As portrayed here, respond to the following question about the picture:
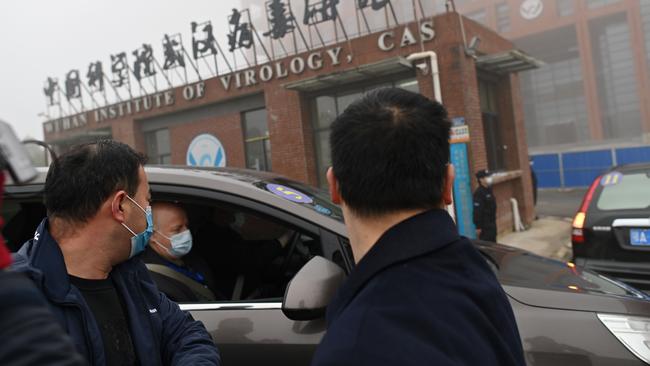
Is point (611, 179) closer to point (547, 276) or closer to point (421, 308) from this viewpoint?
point (547, 276)

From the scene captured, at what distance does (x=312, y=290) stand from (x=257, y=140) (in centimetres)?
1238

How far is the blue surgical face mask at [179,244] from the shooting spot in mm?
2414

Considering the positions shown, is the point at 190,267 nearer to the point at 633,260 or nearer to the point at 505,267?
the point at 505,267

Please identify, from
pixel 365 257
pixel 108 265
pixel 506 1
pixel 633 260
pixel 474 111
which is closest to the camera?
pixel 365 257

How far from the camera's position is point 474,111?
34.0ft

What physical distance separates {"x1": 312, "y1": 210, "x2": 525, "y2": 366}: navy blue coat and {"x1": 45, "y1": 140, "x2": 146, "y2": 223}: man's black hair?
907 millimetres

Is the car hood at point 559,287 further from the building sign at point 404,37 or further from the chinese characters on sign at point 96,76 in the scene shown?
the chinese characters on sign at point 96,76

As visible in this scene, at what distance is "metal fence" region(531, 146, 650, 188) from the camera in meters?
21.0

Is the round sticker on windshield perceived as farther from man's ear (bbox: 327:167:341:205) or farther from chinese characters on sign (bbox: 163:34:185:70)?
chinese characters on sign (bbox: 163:34:185:70)

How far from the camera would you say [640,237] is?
14.4 ft

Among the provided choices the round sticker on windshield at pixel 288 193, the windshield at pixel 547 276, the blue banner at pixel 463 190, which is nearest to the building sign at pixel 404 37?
the blue banner at pixel 463 190

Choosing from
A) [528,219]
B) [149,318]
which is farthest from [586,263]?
[528,219]

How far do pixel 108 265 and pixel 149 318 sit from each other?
0.23m

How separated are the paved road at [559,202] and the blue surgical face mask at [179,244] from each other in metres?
13.5
